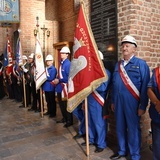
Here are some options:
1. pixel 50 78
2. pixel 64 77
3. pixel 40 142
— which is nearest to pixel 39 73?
pixel 50 78

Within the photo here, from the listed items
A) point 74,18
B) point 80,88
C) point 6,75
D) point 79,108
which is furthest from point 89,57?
point 6,75

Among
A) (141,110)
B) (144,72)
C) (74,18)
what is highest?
(74,18)

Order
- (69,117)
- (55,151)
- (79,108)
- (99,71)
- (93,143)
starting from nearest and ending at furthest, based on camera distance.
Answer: (99,71), (55,151), (93,143), (79,108), (69,117)

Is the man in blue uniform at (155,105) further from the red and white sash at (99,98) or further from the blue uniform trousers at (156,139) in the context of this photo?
the red and white sash at (99,98)

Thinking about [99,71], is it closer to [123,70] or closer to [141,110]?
[123,70]

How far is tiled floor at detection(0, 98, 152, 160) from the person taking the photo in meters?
3.19

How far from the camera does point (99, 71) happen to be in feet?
9.82

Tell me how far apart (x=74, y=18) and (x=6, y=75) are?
3.77 m

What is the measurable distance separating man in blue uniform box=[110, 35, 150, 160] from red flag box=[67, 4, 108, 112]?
0.94 feet

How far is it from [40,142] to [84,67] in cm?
171

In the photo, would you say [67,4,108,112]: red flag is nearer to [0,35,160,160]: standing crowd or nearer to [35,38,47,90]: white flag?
[0,35,160,160]: standing crowd

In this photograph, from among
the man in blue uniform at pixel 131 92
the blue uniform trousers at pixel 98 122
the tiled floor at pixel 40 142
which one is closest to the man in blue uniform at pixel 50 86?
the tiled floor at pixel 40 142

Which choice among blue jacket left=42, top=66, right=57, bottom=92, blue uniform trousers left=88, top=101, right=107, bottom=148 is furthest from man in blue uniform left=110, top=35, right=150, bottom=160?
blue jacket left=42, top=66, right=57, bottom=92

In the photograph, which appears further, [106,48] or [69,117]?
[69,117]
